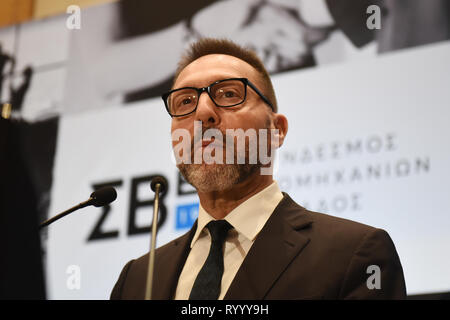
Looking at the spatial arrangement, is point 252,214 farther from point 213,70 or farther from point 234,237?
point 213,70

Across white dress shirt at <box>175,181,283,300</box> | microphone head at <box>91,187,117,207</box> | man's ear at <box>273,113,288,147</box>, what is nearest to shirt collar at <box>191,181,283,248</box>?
white dress shirt at <box>175,181,283,300</box>

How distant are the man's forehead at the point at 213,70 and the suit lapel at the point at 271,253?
1.59 feet

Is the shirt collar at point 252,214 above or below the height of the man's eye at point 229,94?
below

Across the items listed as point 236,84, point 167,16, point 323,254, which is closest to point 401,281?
point 323,254

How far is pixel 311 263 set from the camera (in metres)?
1.57

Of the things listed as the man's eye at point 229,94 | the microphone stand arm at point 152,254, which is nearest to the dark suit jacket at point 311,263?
the microphone stand arm at point 152,254

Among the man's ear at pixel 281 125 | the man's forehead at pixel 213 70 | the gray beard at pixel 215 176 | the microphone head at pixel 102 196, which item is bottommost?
the microphone head at pixel 102 196

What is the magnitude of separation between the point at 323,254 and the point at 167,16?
229 cm

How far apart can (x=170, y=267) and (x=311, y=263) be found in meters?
0.48

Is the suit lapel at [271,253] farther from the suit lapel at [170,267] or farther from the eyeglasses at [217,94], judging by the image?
the eyeglasses at [217,94]

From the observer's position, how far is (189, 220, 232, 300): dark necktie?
1.62 metres

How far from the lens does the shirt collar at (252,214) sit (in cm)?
176

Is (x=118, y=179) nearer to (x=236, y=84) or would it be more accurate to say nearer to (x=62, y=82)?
(x=62, y=82)

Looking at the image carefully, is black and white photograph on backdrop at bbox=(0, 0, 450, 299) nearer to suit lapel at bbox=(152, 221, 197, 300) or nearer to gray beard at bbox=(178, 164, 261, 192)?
suit lapel at bbox=(152, 221, 197, 300)
